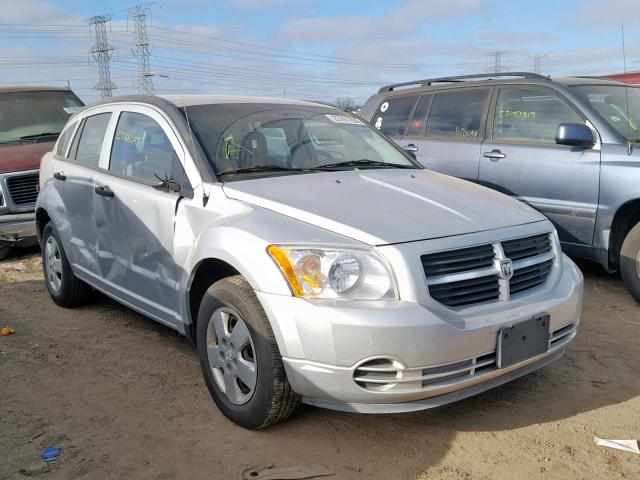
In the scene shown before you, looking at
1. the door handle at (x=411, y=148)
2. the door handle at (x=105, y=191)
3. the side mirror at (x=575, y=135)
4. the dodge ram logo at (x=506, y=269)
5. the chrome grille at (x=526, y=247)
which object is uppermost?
the side mirror at (x=575, y=135)

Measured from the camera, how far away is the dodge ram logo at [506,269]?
10.2 feet

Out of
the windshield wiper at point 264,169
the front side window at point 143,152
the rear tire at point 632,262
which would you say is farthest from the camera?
the rear tire at point 632,262

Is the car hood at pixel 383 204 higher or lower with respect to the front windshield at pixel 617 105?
lower

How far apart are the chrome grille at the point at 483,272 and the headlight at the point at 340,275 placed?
210mm

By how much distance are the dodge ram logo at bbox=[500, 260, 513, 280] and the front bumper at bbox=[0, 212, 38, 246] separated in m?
6.05

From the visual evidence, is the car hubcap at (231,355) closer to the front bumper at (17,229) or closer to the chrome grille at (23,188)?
the front bumper at (17,229)

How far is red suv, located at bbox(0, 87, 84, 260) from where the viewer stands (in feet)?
24.8

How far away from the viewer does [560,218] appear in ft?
18.4

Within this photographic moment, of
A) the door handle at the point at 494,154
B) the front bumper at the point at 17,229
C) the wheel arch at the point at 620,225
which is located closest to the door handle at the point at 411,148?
the door handle at the point at 494,154

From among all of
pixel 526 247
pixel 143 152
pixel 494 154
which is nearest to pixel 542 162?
pixel 494 154

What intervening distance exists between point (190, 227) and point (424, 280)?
1437 millimetres

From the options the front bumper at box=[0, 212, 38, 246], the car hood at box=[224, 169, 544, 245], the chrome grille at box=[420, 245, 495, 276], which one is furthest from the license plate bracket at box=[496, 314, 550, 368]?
the front bumper at box=[0, 212, 38, 246]

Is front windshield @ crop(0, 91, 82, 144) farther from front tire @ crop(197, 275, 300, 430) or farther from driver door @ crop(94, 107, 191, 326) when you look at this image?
front tire @ crop(197, 275, 300, 430)

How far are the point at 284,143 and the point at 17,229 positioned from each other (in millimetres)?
4759
